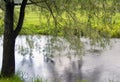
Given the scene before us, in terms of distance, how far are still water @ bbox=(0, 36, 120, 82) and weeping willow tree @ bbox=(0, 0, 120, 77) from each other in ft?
3.39

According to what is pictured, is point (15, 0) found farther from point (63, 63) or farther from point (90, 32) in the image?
point (63, 63)

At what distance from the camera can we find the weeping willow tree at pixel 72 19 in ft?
39.7

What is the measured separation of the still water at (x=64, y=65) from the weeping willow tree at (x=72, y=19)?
1.03 meters

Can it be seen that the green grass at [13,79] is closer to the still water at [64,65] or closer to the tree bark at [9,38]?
the tree bark at [9,38]

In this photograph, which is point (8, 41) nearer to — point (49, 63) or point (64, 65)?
point (64, 65)

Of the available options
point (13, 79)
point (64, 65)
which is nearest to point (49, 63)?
point (64, 65)

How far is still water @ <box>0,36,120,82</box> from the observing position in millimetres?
16819

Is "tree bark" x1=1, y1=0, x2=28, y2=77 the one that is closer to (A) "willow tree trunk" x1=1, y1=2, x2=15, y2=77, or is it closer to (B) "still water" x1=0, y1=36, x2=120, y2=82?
(A) "willow tree trunk" x1=1, y1=2, x2=15, y2=77

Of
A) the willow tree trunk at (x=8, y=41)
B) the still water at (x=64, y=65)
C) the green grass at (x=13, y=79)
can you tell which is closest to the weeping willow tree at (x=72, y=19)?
the willow tree trunk at (x=8, y=41)

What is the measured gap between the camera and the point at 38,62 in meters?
22.8

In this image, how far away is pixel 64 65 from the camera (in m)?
21.8

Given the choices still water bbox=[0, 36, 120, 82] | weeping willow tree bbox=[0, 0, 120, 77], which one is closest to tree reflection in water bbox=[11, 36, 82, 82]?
still water bbox=[0, 36, 120, 82]

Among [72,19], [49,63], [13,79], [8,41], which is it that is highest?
[72,19]

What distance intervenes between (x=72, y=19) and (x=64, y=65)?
898 centimetres
